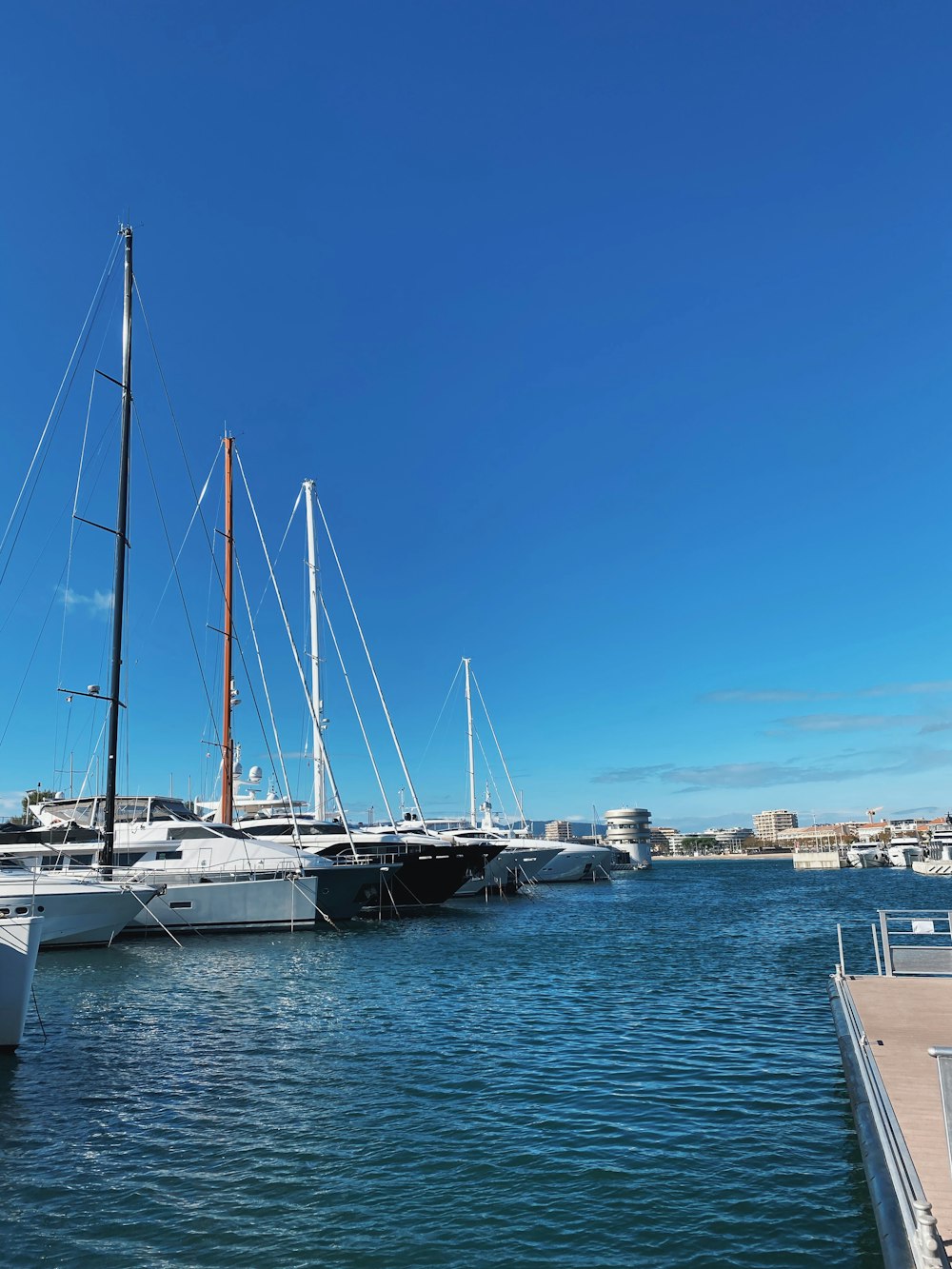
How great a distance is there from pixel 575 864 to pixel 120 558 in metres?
68.4

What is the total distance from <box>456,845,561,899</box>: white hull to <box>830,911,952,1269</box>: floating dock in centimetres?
4370

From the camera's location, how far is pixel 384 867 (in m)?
40.1

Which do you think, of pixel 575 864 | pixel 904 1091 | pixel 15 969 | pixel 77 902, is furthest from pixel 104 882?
pixel 575 864

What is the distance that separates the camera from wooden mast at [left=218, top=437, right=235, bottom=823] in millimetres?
43438

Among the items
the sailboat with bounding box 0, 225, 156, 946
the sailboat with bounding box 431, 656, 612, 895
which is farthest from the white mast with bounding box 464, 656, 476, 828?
the sailboat with bounding box 0, 225, 156, 946

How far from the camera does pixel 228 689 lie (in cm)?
4478

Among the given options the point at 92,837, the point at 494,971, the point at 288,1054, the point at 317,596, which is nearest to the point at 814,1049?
the point at 288,1054

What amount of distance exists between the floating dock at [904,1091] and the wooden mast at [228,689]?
32.8 metres

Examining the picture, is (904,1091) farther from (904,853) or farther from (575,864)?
(904,853)

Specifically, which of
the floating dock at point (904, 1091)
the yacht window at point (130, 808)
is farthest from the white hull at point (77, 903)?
the floating dock at point (904, 1091)

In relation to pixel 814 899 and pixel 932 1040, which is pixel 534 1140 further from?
pixel 814 899

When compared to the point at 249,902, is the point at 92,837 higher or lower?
higher

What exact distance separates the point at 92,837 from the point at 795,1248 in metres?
37.3

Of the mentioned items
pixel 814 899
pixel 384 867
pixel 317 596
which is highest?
pixel 317 596
